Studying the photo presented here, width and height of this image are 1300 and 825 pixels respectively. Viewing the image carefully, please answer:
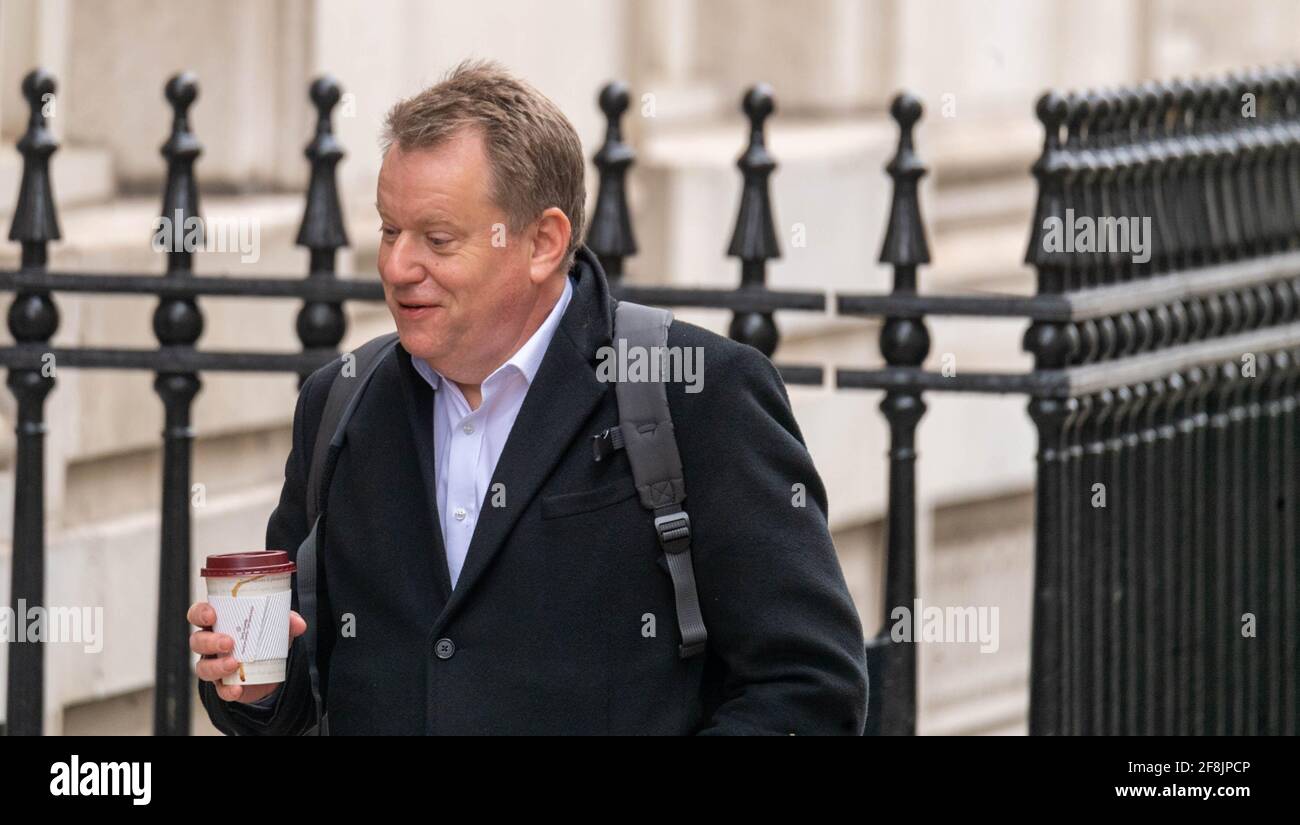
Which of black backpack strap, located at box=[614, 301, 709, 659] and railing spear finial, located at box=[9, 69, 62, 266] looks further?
railing spear finial, located at box=[9, 69, 62, 266]

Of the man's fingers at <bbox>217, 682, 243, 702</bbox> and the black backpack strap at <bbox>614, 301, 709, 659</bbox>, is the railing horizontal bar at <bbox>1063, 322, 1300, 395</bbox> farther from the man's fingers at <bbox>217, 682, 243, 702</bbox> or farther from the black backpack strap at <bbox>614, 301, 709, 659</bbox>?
the man's fingers at <bbox>217, 682, 243, 702</bbox>

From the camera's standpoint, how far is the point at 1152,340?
4809 mm

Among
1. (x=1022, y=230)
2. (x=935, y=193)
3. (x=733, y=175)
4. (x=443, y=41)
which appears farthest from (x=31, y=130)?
(x=1022, y=230)

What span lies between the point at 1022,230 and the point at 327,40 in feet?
11.4

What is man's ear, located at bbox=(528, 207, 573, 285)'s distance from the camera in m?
2.94

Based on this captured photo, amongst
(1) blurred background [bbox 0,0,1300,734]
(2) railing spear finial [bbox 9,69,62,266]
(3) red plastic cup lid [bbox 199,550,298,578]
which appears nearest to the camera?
(3) red plastic cup lid [bbox 199,550,298,578]

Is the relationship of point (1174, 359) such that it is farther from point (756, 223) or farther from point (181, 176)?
point (181, 176)

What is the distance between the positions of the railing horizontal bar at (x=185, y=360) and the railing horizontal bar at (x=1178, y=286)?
1527 mm
